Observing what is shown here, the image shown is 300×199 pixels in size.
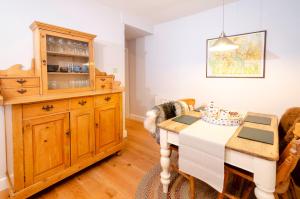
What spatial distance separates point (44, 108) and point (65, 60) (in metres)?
0.82

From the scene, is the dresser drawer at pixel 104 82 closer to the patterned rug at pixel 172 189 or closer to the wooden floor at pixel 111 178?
the wooden floor at pixel 111 178

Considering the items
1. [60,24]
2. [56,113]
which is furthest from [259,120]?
[60,24]

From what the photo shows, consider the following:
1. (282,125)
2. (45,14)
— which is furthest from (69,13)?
(282,125)

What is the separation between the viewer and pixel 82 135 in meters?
1.98

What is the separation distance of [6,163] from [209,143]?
2.17m

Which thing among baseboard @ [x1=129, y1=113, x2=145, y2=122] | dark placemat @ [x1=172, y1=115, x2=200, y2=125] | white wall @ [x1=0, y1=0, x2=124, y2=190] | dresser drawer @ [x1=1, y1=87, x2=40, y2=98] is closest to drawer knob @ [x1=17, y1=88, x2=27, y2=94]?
dresser drawer @ [x1=1, y1=87, x2=40, y2=98]

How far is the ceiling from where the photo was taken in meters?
2.63

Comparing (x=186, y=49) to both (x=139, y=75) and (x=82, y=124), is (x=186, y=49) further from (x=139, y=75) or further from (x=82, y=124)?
(x=82, y=124)

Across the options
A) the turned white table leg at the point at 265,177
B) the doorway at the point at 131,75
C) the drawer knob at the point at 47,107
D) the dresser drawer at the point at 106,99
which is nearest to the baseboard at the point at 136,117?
the doorway at the point at 131,75

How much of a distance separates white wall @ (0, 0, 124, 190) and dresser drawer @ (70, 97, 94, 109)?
0.72 metres

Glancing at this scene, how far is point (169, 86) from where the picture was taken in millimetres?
3676

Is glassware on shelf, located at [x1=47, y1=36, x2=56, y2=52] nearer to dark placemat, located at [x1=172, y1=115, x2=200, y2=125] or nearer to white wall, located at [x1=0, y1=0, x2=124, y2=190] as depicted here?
white wall, located at [x1=0, y1=0, x2=124, y2=190]

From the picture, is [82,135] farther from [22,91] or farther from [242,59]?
[242,59]

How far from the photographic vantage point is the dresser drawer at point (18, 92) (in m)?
1.51
